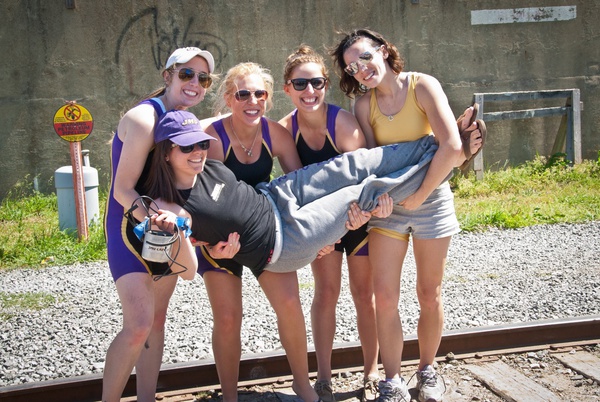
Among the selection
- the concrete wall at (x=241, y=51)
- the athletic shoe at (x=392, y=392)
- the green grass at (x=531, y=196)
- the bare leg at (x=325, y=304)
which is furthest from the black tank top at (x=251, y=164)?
the concrete wall at (x=241, y=51)

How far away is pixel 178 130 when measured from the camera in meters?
3.28

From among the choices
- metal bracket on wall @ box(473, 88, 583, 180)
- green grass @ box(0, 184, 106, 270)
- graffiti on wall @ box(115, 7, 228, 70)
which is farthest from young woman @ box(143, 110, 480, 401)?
metal bracket on wall @ box(473, 88, 583, 180)

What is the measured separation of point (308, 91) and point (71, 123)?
5354 millimetres

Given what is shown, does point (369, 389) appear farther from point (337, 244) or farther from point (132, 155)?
point (132, 155)

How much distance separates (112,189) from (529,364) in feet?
9.75

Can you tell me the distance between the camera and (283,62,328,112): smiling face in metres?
3.83

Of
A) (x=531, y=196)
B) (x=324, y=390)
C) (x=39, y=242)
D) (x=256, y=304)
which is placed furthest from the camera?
(x=531, y=196)

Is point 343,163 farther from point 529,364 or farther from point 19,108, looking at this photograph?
point 19,108

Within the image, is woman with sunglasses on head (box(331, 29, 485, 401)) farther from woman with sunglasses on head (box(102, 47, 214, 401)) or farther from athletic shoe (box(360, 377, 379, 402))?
woman with sunglasses on head (box(102, 47, 214, 401))

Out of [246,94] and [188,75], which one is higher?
[188,75]

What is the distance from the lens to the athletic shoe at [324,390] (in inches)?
158

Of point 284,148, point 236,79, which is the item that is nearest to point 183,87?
point 236,79

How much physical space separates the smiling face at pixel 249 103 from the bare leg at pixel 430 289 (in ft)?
3.99

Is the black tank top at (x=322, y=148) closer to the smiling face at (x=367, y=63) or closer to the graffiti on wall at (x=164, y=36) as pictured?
the smiling face at (x=367, y=63)
